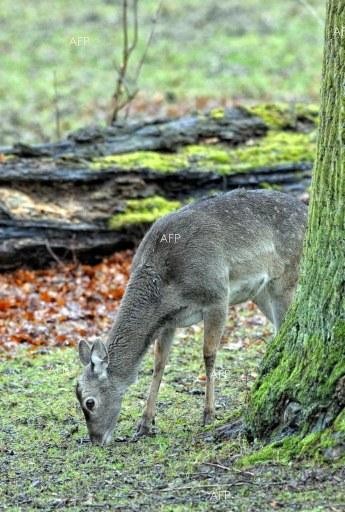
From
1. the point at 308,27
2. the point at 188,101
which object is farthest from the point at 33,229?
the point at 308,27

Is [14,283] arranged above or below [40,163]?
below

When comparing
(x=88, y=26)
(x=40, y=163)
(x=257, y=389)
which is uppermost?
(x=257, y=389)

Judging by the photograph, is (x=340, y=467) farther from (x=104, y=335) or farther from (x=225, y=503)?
(x=104, y=335)

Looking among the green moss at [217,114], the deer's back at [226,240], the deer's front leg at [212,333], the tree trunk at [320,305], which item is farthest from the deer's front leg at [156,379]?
the green moss at [217,114]

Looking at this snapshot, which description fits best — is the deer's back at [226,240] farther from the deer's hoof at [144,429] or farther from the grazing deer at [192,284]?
the deer's hoof at [144,429]

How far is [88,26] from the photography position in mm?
→ 32750

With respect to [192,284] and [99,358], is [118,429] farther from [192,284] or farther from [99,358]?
[192,284]

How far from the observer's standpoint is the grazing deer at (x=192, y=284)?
817 centimetres

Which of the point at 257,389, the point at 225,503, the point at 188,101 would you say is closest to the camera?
the point at 225,503

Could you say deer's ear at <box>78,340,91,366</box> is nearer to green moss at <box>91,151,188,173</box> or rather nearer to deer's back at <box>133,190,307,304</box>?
deer's back at <box>133,190,307,304</box>

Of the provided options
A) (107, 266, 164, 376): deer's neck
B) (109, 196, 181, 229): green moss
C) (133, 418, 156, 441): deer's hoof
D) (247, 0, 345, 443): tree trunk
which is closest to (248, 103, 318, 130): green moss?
(109, 196, 181, 229): green moss

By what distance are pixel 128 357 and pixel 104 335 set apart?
10.8 ft

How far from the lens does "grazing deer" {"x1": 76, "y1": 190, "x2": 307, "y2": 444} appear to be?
8.17 m

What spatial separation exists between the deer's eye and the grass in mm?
288
